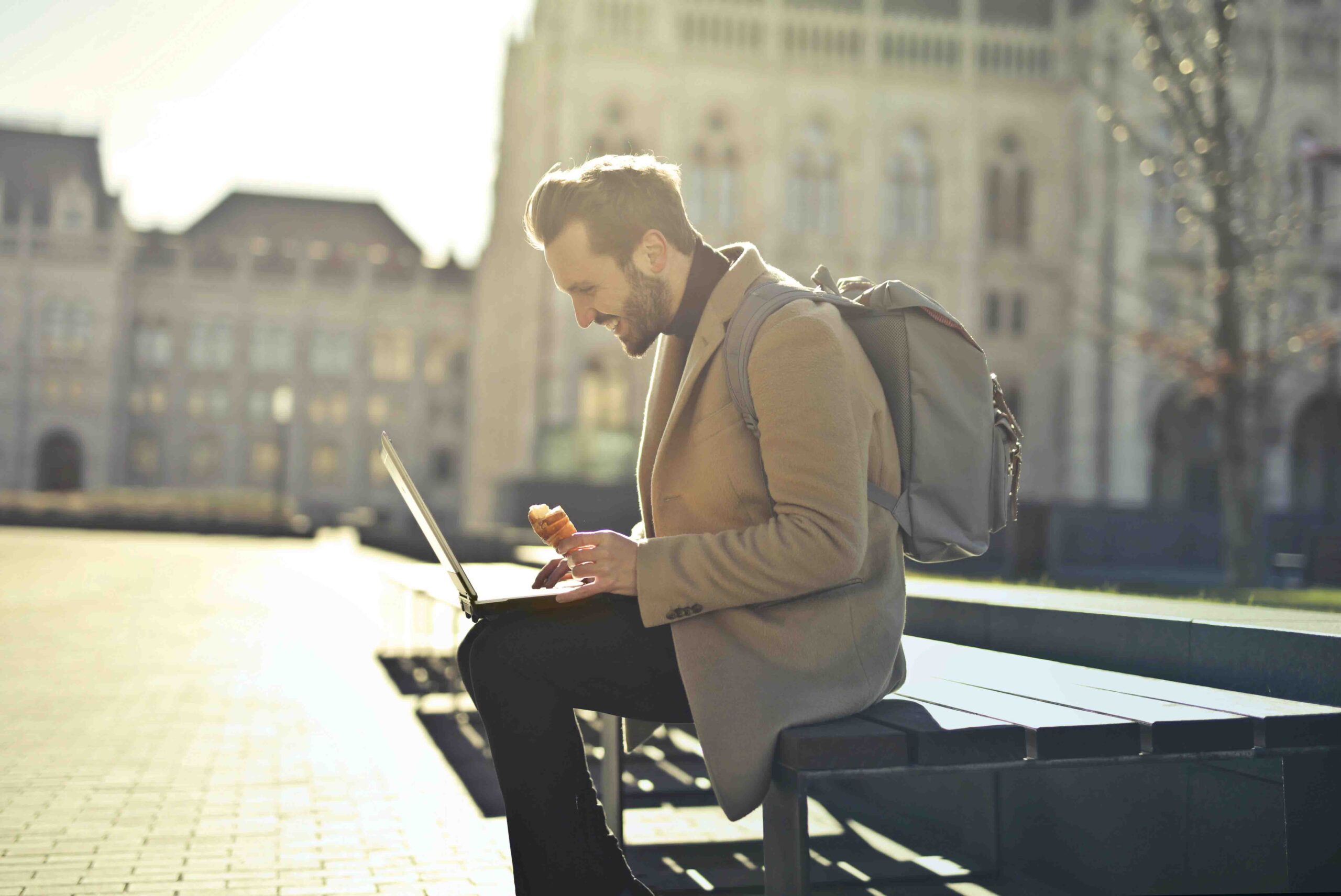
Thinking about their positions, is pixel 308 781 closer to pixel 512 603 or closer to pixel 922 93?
pixel 512 603

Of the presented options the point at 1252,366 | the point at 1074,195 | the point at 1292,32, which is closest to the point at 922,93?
the point at 1074,195

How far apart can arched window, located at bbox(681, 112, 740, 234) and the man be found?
1251 inches

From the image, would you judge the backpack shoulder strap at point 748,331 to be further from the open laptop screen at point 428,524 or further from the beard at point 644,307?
the open laptop screen at point 428,524

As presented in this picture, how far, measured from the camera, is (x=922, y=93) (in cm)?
3575

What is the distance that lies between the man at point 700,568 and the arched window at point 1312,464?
124 feet

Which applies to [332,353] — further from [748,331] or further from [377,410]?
[748,331]

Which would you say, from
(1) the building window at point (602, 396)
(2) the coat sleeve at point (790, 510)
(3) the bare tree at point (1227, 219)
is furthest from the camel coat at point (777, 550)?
(1) the building window at point (602, 396)

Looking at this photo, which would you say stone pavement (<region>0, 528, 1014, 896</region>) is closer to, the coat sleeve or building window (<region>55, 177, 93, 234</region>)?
the coat sleeve

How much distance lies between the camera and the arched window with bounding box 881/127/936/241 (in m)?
36.0

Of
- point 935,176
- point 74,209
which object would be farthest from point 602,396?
point 74,209

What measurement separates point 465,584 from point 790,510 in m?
0.66

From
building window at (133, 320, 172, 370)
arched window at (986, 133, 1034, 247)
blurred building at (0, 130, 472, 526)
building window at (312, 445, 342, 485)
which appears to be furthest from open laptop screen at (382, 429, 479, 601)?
building window at (133, 320, 172, 370)

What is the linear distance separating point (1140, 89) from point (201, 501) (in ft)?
97.7

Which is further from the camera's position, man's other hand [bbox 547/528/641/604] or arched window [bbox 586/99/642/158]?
arched window [bbox 586/99/642/158]
